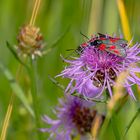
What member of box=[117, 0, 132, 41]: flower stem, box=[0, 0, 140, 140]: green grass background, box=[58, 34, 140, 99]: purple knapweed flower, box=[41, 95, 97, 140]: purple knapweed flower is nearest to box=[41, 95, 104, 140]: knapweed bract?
box=[41, 95, 97, 140]: purple knapweed flower

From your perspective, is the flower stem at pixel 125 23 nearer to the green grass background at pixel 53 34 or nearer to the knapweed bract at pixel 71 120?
→ the green grass background at pixel 53 34

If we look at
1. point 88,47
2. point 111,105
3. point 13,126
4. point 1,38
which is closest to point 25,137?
point 13,126

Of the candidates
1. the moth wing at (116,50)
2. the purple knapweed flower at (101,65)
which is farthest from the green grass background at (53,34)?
the moth wing at (116,50)

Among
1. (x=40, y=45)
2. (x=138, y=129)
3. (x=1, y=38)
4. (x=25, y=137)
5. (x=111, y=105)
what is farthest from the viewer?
(x=1, y=38)

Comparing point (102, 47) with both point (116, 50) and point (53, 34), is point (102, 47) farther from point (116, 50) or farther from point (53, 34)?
point (53, 34)

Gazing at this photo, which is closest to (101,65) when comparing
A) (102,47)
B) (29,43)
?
(102,47)

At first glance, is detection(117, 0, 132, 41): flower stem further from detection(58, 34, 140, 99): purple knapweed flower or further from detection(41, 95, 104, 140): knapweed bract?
detection(58, 34, 140, 99): purple knapweed flower

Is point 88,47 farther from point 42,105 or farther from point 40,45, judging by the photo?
point 42,105
